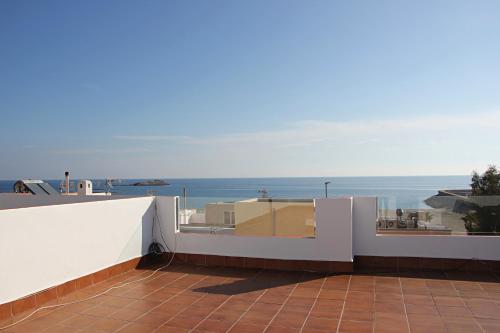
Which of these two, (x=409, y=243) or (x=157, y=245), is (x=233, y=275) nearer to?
(x=157, y=245)

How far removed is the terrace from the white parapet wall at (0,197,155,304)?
0.04 ft

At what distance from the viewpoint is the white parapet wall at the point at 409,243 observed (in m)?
4.63

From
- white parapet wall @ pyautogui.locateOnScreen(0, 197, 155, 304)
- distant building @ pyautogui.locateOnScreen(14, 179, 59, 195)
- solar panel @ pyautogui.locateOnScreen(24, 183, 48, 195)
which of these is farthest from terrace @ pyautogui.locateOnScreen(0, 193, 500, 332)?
distant building @ pyautogui.locateOnScreen(14, 179, 59, 195)

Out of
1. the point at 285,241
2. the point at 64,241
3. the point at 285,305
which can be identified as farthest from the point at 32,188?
the point at 285,305

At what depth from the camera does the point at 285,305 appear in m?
3.50

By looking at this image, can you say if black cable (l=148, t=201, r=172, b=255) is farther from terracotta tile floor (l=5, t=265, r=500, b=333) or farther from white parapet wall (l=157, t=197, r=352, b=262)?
terracotta tile floor (l=5, t=265, r=500, b=333)

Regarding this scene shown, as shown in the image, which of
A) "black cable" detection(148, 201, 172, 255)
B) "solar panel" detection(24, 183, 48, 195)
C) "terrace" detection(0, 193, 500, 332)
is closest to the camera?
"terrace" detection(0, 193, 500, 332)

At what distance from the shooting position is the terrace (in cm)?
314

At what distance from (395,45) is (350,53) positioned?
0.85 meters

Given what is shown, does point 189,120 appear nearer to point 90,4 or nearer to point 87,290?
point 90,4

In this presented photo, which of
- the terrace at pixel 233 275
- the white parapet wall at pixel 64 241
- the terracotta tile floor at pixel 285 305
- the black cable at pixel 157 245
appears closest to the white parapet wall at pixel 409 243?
the terrace at pixel 233 275

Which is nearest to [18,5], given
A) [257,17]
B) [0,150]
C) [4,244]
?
[257,17]

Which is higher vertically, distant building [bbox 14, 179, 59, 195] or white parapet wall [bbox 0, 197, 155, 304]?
distant building [bbox 14, 179, 59, 195]

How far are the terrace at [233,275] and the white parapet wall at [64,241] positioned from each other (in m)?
0.01
